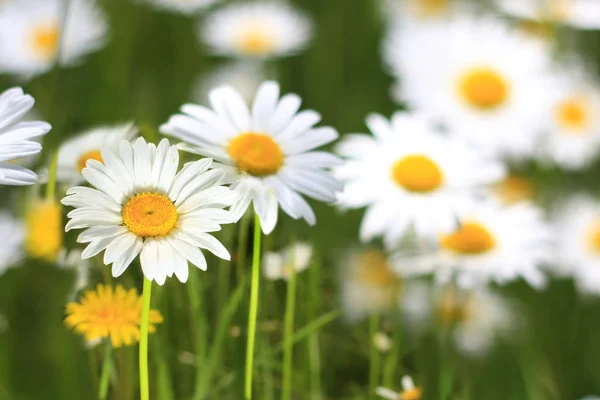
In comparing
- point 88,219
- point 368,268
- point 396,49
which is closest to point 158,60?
→ point 396,49

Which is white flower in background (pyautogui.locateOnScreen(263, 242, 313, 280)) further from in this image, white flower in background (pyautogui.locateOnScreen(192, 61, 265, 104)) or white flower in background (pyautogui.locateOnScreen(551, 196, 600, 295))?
white flower in background (pyautogui.locateOnScreen(192, 61, 265, 104))

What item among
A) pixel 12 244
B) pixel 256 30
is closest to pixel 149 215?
pixel 12 244

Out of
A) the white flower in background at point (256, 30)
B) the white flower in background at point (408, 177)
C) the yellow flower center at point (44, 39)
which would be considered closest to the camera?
the white flower in background at point (408, 177)

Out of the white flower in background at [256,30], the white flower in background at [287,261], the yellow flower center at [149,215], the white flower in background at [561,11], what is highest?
the white flower in background at [256,30]

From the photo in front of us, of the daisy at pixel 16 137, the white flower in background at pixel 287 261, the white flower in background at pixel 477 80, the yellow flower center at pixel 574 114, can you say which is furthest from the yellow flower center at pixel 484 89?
the daisy at pixel 16 137

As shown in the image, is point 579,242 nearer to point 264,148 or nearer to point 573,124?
point 573,124

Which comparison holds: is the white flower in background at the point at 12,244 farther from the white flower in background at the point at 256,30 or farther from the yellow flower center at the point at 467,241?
the white flower in background at the point at 256,30

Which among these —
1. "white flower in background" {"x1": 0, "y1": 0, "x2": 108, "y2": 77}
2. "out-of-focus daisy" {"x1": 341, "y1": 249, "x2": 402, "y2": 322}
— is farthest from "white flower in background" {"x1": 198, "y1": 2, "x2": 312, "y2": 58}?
"out-of-focus daisy" {"x1": 341, "y1": 249, "x2": 402, "y2": 322}
